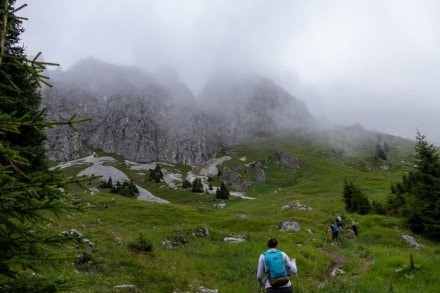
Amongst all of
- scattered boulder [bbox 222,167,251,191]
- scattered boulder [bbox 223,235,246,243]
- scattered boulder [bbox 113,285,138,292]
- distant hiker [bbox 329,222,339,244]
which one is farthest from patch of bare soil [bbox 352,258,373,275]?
scattered boulder [bbox 222,167,251,191]

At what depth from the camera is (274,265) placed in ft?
40.5

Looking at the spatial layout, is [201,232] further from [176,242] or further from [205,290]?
[205,290]

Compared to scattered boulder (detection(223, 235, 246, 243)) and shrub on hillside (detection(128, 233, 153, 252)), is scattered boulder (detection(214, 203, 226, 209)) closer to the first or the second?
scattered boulder (detection(223, 235, 246, 243))

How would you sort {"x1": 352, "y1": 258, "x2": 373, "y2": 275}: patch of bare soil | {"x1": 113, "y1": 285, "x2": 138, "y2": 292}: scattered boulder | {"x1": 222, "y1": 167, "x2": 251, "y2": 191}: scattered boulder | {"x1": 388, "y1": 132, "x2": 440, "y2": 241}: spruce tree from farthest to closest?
{"x1": 222, "y1": 167, "x2": 251, "y2": 191}: scattered boulder < {"x1": 388, "y1": 132, "x2": 440, "y2": 241}: spruce tree < {"x1": 352, "y1": 258, "x2": 373, "y2": 275}: patch of bare soil < {"x1": 113, "y1": 285, "x2": 138, "y2": 292}: scattered boulder

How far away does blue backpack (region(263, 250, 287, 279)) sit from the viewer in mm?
12203

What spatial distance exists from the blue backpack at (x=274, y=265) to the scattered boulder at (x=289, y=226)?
3007 cm

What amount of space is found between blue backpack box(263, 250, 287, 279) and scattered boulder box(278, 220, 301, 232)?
1184 inches

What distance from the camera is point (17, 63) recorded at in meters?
6.64

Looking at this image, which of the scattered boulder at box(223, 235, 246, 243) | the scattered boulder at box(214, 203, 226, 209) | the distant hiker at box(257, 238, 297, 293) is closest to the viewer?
the distant hiker at box(257, 238, 297, 293)

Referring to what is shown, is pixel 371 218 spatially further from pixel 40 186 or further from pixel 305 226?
pixel 40 186

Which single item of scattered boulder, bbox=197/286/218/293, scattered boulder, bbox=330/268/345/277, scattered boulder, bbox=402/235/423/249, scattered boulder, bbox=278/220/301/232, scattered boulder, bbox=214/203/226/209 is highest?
scattered boulder, bbox=197/286/218/293

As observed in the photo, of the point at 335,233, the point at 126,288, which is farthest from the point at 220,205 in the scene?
the point at 126,288

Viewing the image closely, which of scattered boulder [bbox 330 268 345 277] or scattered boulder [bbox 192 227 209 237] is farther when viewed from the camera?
scattered boulder [bbox 192 227 209 237]

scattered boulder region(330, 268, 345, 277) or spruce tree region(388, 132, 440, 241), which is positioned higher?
spruce tree region(388, 132, 440, 241)
